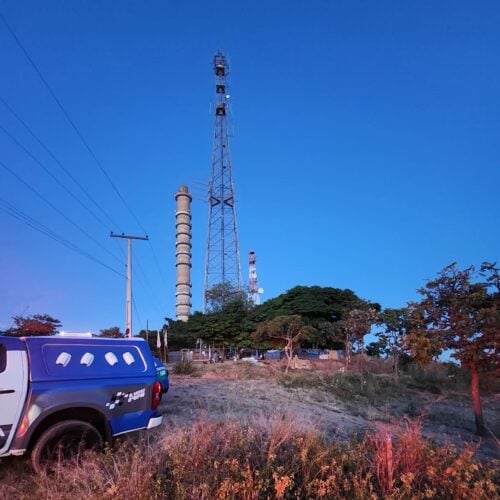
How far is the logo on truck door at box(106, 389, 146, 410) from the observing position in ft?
21.9

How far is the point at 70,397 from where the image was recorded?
612cm

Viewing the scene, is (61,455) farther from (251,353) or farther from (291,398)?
(251,353)

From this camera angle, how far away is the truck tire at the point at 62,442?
227 inches

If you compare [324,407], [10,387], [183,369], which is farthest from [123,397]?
[183,369]

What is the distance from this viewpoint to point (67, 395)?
6.10 metres

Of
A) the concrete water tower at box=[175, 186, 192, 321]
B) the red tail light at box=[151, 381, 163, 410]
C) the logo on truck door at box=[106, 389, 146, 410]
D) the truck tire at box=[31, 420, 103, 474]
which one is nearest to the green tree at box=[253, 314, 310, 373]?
the red tail light at box=[151, 381, 163, 410]

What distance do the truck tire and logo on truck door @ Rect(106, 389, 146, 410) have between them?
1.38ft

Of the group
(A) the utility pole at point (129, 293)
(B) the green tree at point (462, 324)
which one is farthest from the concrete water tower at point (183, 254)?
(B) the green tree at point (462, 324)

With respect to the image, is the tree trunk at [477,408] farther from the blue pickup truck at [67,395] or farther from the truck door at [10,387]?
the truck door at [10,387]

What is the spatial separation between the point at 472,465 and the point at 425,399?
2272cm

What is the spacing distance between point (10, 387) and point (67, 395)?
737mm

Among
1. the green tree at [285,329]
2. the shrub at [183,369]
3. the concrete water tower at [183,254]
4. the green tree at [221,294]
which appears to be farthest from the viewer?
the concrete water tower at [183,254]

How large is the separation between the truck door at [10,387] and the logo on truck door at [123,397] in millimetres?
1290

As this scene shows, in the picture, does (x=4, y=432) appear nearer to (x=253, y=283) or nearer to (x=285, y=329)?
(x=285, y=329)
